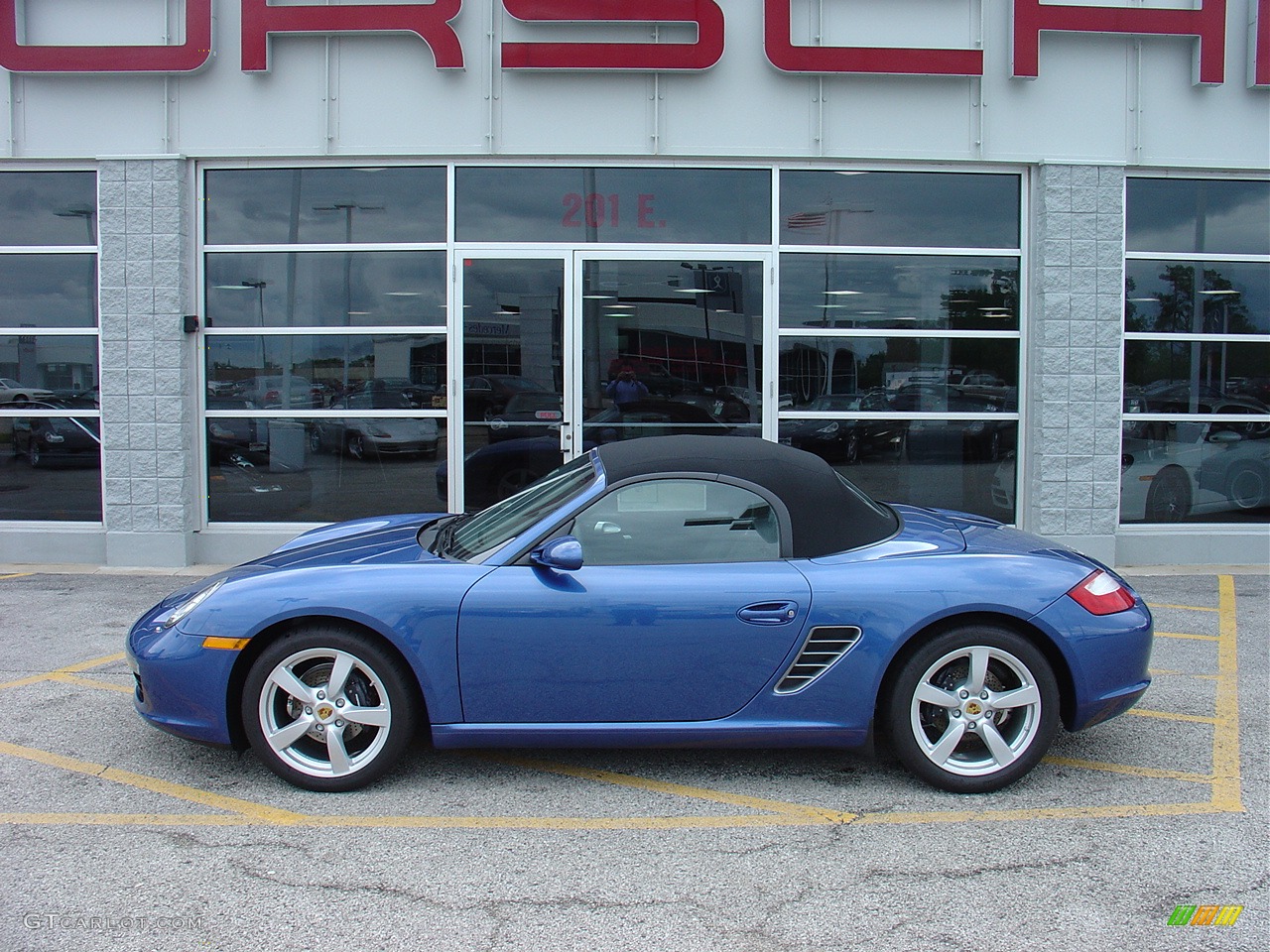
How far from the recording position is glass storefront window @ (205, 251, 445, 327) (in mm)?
8680

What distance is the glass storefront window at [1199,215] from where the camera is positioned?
28.7ft

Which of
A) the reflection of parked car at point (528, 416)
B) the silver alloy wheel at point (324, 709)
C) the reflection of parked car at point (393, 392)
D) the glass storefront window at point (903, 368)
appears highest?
the glass storefront window at point (903, 368)

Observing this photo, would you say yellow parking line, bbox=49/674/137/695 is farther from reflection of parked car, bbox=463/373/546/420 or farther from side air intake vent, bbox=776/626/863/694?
reflection of parked car, bbox=463/373/546/420

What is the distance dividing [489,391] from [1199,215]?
6399 mm

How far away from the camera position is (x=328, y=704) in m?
3.86

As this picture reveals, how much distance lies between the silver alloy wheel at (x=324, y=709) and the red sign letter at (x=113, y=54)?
6560 mm

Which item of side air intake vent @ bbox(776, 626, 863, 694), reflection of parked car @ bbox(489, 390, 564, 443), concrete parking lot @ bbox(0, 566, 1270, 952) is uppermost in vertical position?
reflection of parked car @ bbox(489, 390, 564, 443)

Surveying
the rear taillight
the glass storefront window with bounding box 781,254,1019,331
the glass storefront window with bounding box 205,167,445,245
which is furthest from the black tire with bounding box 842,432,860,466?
the rear taillight

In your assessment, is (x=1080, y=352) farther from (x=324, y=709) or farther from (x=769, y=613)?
(x=324, y=709)

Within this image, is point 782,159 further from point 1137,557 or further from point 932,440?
point 1137,557

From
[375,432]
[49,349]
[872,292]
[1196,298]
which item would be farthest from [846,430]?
A: [49,349]

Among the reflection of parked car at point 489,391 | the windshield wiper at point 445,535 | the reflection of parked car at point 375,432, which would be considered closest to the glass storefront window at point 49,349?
the reflection of parked car at point 375,432

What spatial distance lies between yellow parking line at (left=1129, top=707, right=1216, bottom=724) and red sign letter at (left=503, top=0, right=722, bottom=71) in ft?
19.5

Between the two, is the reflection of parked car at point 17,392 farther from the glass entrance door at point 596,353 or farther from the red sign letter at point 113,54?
the glass entrance door at point 596,353
